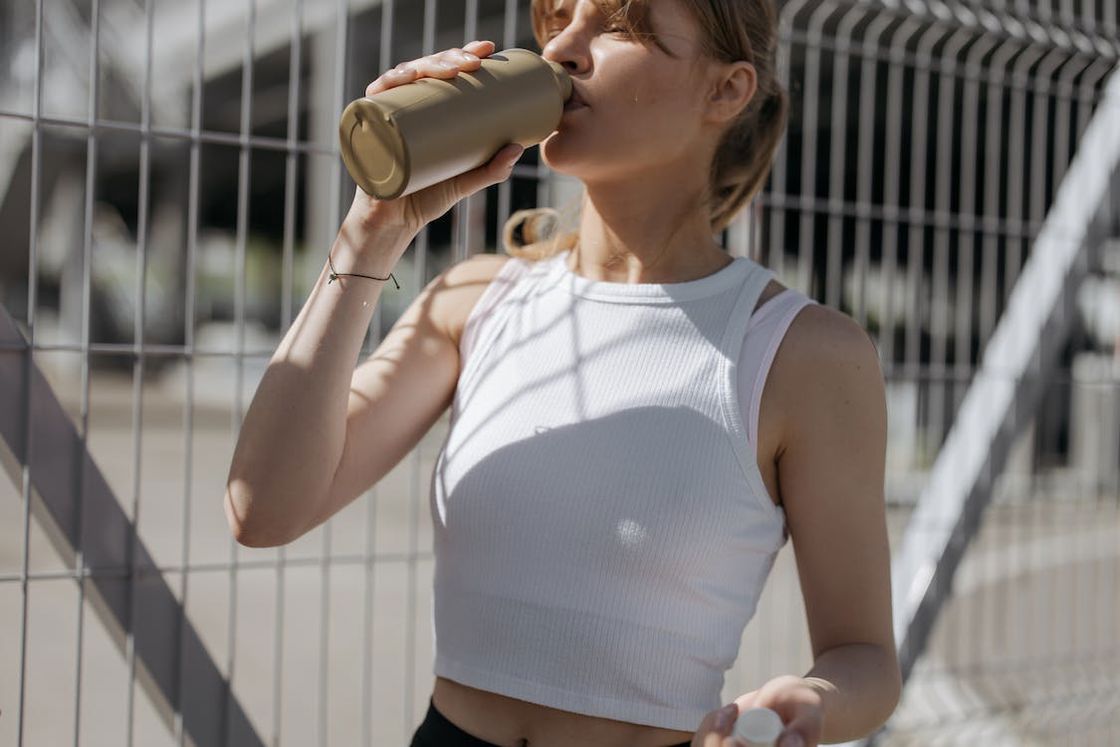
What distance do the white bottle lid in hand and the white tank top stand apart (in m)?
0.38

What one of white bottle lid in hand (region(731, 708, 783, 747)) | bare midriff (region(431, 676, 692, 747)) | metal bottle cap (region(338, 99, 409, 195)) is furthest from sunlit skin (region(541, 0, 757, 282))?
white bottle lid in hand (region(731, 708, 783, 747))

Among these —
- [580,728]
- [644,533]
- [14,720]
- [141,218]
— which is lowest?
[14,720]

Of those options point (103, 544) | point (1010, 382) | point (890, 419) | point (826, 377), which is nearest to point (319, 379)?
point (826, 377)

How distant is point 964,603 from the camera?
6148 millimetres

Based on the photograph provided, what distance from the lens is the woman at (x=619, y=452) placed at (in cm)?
127

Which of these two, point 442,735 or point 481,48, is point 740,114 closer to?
point 481,48

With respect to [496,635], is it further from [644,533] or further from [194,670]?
[194,670]

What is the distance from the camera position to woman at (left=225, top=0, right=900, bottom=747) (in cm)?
127

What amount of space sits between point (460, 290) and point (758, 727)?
77cm

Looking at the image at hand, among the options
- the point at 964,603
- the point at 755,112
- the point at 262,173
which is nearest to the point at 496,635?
the point at 755,112

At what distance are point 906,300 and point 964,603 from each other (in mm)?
2735

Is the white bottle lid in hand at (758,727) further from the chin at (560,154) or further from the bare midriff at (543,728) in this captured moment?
the chin at (560,154)

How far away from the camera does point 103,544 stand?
1.74 metres

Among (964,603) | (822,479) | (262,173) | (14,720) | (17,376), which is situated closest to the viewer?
(822,479)
